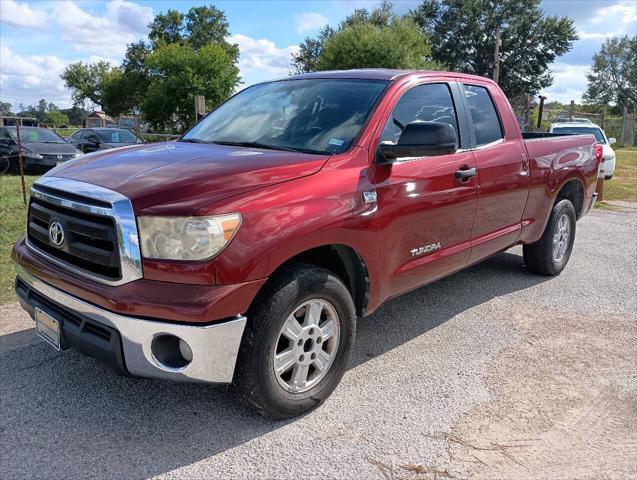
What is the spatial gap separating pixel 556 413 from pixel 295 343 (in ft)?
5.18

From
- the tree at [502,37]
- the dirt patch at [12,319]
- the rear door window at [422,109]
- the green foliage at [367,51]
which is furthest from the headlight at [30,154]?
the tree at [502,37]

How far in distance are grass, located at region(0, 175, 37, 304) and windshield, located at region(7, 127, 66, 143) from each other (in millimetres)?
4212

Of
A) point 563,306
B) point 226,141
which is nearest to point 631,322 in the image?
point 563,306

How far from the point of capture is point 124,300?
8.72 ft

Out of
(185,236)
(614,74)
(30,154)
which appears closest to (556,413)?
(185,236)

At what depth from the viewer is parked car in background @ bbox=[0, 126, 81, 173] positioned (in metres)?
14.3

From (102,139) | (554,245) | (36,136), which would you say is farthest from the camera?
(102,139)

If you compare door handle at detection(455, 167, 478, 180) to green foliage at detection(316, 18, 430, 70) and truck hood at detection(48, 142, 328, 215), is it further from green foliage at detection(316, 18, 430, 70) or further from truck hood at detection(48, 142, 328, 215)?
green foliage at detection(316, 18, 430, 70)

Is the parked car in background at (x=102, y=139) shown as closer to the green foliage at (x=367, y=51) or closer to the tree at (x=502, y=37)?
the green foliage at (x=367, y=51)

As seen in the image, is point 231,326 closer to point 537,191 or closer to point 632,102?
point 537,191

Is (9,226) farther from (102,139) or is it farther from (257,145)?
(102,139)

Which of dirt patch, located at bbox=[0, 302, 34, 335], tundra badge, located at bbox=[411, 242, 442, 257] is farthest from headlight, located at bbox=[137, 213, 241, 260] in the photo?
dirt patch, located at bbox=[0, 302, 34, 335]

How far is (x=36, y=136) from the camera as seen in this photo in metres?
15.1

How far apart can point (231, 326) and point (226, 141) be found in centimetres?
157
